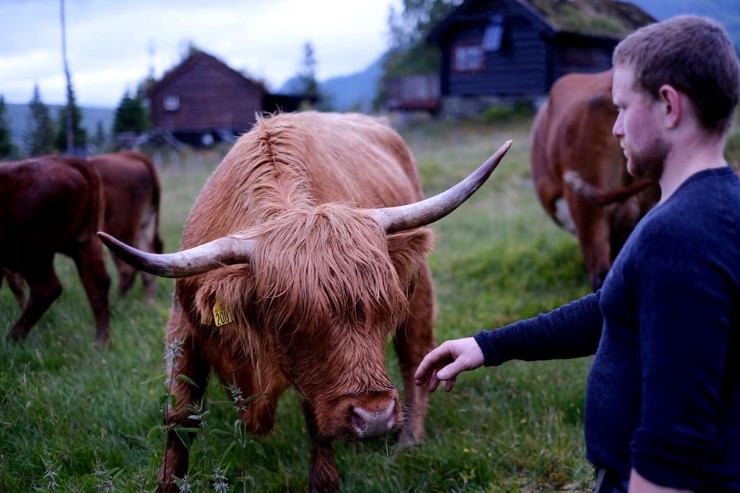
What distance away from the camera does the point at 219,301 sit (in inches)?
116

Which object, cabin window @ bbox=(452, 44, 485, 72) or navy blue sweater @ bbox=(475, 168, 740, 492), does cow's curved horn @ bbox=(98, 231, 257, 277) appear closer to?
navy blue sweater @ bbox=(475, 168, 740, 492)

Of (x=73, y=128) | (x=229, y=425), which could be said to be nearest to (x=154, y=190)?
(x=73, y=128)

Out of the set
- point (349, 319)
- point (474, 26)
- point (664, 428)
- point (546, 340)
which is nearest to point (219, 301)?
point (349, 319)

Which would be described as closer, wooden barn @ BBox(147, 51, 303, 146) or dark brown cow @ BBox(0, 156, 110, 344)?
dark brown cow @ BBox(0, 156, 110, 344)

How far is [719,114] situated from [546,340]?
0.95 m

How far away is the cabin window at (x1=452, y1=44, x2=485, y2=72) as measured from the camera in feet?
102

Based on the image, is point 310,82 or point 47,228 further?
point 310,82

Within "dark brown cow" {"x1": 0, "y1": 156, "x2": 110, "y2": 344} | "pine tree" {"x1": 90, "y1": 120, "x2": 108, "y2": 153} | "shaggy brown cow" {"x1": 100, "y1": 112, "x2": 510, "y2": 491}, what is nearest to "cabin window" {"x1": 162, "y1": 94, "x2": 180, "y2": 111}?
"pine tree" {"x1": 90, "y1": 120, "x2": 108, "y2": 153}

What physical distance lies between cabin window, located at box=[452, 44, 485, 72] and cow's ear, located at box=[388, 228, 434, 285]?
2900cm

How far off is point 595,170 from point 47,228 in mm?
4603

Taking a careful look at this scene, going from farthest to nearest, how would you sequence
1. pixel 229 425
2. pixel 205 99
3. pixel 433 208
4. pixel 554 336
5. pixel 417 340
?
pixel 205 99 → pixel 417 340 → pixel 229 425 → pixel 433 208 → pixel 554 336

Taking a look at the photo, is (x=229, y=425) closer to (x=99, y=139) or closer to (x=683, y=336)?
(x=683, y=336)

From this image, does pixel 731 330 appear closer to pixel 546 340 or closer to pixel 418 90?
pixel 546 340

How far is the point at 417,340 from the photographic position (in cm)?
504
